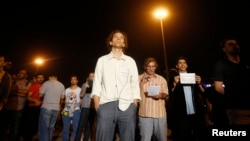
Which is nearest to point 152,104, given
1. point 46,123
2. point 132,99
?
point 132,99

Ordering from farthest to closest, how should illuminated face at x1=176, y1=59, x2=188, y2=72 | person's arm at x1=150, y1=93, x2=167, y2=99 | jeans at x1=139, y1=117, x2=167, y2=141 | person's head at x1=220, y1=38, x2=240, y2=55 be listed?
illuminated face at x1=176, y1=59, x2=188, y2=72 → person's arm at x1=150, y1=93, x2=167, y2=99 → jeans at x1=139, y1=117, x2=167, y2=141 → person's head at x1=220, y1=38, x2=240, y2=55

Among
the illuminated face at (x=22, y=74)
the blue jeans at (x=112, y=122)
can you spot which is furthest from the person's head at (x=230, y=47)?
the illuminated face at (x=22, y=74)

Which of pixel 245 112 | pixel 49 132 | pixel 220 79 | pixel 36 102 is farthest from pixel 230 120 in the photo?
pixel 36 102

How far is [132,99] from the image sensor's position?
3.87 metres

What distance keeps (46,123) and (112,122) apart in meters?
4.22

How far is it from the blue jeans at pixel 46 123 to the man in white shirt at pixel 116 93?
3975mm

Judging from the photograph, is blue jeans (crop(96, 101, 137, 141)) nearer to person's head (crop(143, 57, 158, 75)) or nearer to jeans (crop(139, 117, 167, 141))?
jeans (crop(139, 117, 167, 141))

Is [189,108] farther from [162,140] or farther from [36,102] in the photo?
[36,102]

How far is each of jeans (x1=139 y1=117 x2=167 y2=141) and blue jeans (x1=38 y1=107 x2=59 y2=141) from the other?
325 centimetres

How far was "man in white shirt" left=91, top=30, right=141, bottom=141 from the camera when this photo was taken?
3.62m

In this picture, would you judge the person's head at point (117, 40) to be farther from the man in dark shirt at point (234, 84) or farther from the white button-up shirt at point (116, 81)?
the man in dark shirt at point (234, 84)

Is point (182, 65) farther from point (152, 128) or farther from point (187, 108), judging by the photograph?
point (152, 128)

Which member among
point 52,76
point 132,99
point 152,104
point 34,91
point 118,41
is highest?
point 118,41

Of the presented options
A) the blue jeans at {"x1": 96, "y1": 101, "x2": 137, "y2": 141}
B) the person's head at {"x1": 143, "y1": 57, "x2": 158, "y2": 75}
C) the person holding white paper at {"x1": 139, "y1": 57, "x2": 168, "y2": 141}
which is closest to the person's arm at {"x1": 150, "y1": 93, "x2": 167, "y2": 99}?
the person holding white paper at {"x1": 139, "y1": 57, "x2": 168, "y2": 141}
